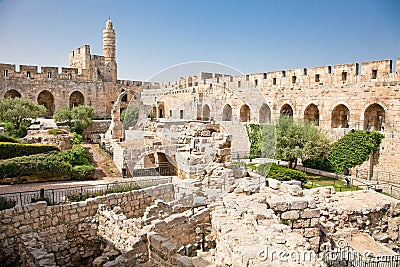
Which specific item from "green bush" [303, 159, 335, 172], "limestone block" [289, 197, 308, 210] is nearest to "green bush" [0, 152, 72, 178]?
"limestone block" [289, 197, 308, 210]

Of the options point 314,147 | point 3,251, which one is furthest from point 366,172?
point 3,251

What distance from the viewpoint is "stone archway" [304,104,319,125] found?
1953cm

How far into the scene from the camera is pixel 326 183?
538 inches

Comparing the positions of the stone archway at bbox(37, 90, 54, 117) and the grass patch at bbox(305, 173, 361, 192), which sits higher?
the stone archway at bbox(37, 90, 54, 117)

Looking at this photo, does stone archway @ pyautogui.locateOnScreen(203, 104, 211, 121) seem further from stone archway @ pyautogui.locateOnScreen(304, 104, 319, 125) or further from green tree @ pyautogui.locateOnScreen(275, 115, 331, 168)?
stone archway @ pyautogui.locateOnScreen(304, 104, 319, 125)

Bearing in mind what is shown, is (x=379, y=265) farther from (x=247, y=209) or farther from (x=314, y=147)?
(x=314, y=147)

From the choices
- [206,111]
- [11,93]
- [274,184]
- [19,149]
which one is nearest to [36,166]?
[19,149]

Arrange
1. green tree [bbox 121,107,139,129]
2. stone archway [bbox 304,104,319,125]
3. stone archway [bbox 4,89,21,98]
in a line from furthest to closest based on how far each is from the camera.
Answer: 1. stone archway [bbox 4,89,21,98]
2. stone archway [bbox 304,104,319,125]
3. green tree [bbox 121,107,139,129]

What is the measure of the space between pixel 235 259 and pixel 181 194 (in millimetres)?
4375

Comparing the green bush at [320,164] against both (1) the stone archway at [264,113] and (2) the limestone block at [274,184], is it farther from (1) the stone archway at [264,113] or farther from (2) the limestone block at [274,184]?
(2) the limestone block at [274,184]

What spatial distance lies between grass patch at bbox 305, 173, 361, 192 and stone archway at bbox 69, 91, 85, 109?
70.9 feet

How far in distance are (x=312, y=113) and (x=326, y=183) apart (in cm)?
716

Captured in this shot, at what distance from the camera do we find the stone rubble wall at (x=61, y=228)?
748 centimetres

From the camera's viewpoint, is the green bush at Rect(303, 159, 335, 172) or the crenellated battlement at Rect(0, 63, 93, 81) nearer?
the green bush at Rect(303, 159, 335, 172)
